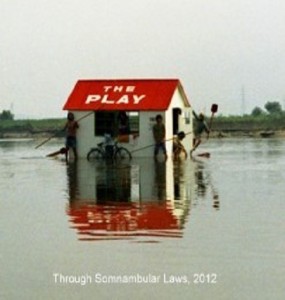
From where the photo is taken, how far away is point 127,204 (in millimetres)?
15977

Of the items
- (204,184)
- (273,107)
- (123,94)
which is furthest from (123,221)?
(273,107)

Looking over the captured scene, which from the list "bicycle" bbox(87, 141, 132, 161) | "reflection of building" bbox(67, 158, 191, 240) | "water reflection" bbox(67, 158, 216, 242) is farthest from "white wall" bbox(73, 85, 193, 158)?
"reflection of building" bbox(67, 158, 191, 240)

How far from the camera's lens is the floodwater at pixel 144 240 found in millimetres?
8742

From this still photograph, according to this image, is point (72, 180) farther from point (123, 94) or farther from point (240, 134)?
point (240, 134)

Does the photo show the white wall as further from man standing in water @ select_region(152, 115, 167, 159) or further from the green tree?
the green tree

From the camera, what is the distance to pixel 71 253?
34.7 ft

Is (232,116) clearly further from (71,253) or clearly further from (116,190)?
(71,253)

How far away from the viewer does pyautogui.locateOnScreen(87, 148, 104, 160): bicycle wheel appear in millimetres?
32094

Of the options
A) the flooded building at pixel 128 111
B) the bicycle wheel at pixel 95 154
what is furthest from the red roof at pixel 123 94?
the bicycle wheel at pixel 95 154

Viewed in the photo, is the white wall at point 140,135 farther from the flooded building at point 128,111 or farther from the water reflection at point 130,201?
the water reflection at point 130,201

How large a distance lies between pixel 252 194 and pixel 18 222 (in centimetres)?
571

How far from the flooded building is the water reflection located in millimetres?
4975

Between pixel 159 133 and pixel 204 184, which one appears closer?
pixel 204 184

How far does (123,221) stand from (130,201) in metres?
3.17
